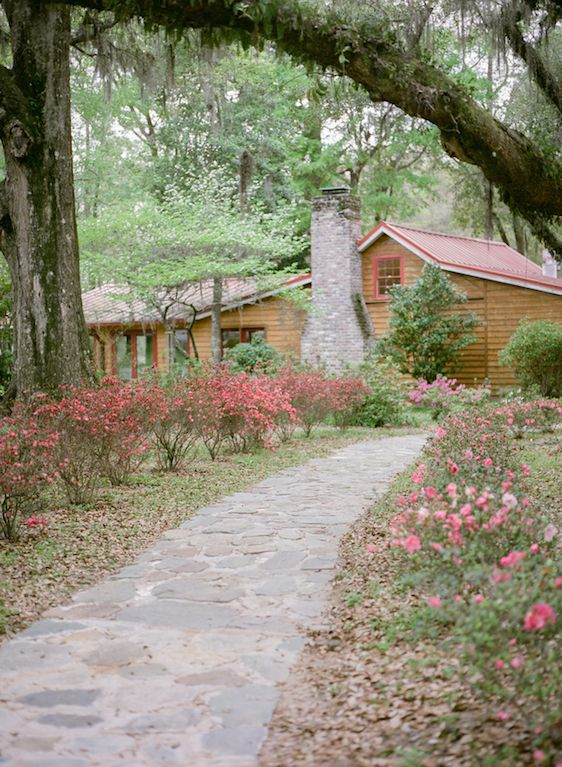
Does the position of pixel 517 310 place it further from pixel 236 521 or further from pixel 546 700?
pixel 546 700

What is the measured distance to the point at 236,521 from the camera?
6980 mm

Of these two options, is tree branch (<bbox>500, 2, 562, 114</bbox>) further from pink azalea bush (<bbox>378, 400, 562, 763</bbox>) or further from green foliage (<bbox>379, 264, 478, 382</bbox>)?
green foliage (<bbox>379, 264, 478, 382</bbox>)

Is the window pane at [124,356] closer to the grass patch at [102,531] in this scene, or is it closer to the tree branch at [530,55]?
the grass patch at [102,531]

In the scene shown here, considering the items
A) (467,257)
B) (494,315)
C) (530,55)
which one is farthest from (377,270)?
(530,55)

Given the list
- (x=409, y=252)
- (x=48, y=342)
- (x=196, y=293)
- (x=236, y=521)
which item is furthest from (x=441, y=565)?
(x=196, y=293)

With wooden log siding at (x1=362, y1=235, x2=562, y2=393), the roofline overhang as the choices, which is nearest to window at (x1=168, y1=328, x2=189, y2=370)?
the roofline overhang

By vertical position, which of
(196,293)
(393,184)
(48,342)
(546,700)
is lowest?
(546,700)

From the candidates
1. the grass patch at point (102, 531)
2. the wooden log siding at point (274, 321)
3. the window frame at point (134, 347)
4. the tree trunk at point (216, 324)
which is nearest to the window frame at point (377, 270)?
the wooden log siding at point (274, 321)

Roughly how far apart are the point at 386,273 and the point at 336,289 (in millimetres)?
1520

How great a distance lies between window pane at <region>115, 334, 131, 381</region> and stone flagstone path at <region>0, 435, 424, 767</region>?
2031 cm

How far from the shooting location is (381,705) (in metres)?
3.33

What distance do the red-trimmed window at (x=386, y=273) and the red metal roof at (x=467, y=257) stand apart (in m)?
0.57

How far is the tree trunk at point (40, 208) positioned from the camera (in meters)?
9.59

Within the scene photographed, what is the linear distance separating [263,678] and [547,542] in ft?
4.92
